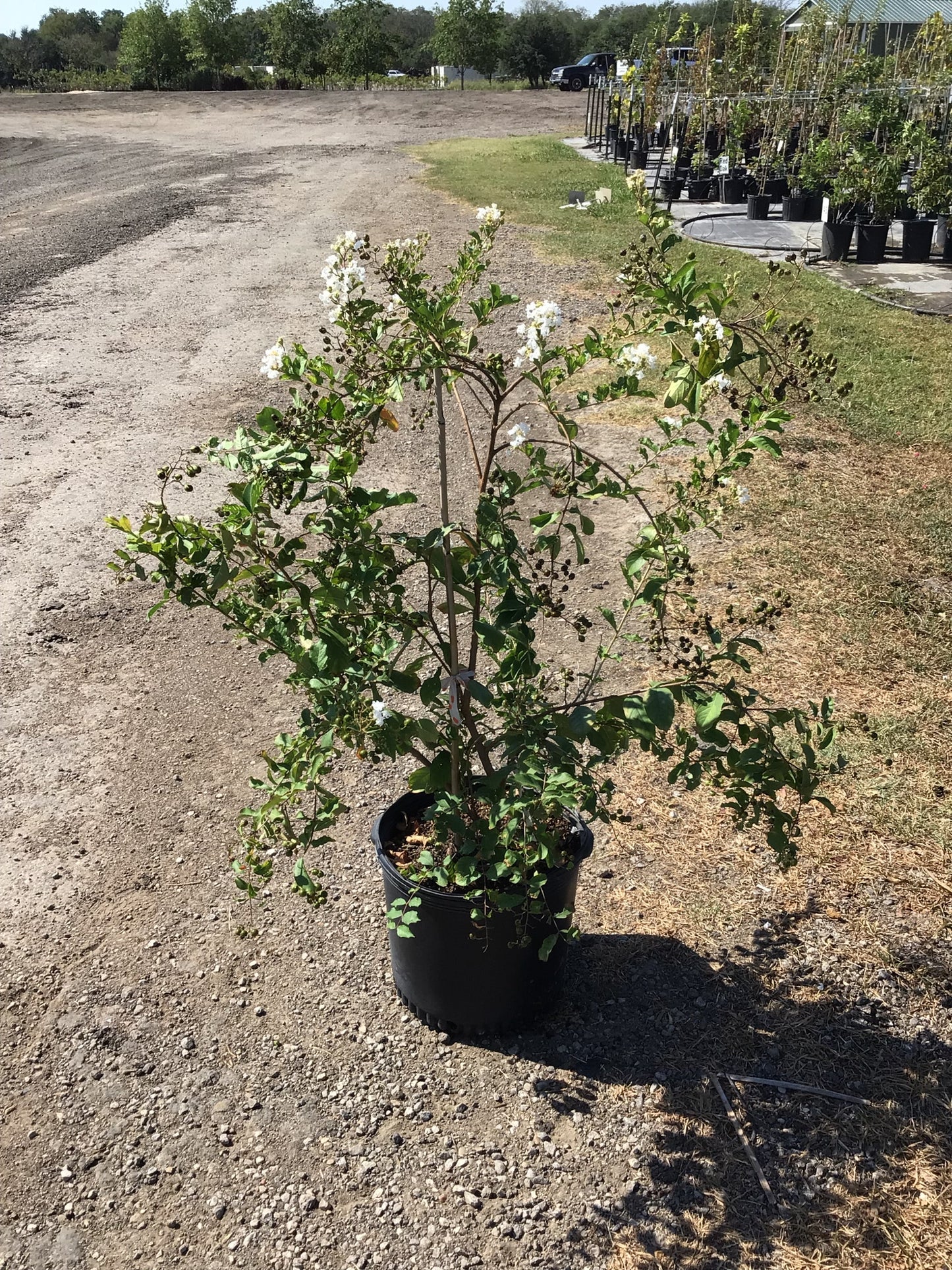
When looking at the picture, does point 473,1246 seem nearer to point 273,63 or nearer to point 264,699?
point 264,699

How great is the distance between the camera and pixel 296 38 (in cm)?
4638

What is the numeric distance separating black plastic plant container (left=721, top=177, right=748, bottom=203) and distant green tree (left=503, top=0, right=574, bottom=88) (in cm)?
4538

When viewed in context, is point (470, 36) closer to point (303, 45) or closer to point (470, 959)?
point (303, 45)

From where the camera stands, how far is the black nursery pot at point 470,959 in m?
2.21

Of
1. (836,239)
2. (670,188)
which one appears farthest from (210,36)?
(836,239)

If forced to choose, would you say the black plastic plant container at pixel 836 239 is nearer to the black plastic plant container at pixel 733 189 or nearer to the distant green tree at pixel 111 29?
the black plastic plant container at pixel 733 189

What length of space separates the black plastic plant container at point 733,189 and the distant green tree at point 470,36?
142 feet

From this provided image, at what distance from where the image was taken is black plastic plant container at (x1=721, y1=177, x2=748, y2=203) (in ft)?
43.0

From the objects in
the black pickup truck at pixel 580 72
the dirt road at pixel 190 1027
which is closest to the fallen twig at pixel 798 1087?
the dirt road at pixel 190 1027

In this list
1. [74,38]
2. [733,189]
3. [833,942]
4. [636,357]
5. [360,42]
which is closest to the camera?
[636,357]

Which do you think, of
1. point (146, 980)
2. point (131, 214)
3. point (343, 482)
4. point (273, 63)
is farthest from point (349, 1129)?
point (273, 63)

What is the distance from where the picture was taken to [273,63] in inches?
1939

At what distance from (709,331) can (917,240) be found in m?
9.41

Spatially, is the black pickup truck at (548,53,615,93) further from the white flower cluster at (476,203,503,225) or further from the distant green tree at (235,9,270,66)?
the white flower cluster at (476,203,503,225)
